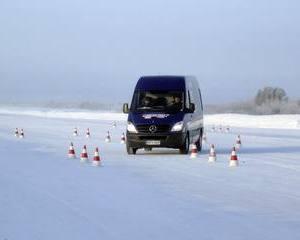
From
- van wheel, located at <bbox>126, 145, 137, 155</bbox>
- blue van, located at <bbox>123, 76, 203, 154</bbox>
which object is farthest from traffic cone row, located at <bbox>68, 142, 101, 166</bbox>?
van wheel, located at <bbox>126, 145, 137, 155</bbox>

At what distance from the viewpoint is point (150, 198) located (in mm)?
12609

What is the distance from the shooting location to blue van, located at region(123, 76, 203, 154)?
75.7ft

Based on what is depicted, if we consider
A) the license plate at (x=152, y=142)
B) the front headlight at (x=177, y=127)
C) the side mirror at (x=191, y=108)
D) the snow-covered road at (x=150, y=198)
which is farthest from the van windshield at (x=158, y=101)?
the snow-covered road at (x=150, y=198)

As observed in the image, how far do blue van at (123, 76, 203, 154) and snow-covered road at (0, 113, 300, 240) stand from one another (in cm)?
131

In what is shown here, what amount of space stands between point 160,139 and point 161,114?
2.48ft

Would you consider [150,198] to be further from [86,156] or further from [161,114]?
[161,114]

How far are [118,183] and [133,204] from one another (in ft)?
10.2

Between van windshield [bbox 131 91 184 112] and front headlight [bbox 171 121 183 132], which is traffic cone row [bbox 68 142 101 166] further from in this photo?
front headlight [bbox 171 121 183 132]

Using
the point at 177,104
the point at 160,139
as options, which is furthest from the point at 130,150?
the point at 177,104

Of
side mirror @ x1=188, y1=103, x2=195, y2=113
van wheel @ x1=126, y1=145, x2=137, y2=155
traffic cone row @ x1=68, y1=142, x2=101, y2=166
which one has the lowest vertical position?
van wheel @ x1=126, y1=145, x2=137, y2=155

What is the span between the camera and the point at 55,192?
13.2m

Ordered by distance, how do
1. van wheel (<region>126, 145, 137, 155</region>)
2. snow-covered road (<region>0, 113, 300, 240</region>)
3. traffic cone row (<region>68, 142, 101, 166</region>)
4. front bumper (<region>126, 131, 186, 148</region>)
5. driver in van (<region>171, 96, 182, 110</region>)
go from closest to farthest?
snow-covered road (<region>0, 113, 300, 240</region>)
traffic cone row (<region>68, 142, 101, 166</region>)
front bumper (<region>126, 131, 186, 148</region>)
van wheel (<region>126, 145, 137, 155</region>)
driver in van (<region>171, 96, 182, 110</region>)

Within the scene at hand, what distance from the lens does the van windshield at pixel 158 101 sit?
23809 mm

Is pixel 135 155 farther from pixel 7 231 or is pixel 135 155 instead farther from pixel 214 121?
pixel 214 121
